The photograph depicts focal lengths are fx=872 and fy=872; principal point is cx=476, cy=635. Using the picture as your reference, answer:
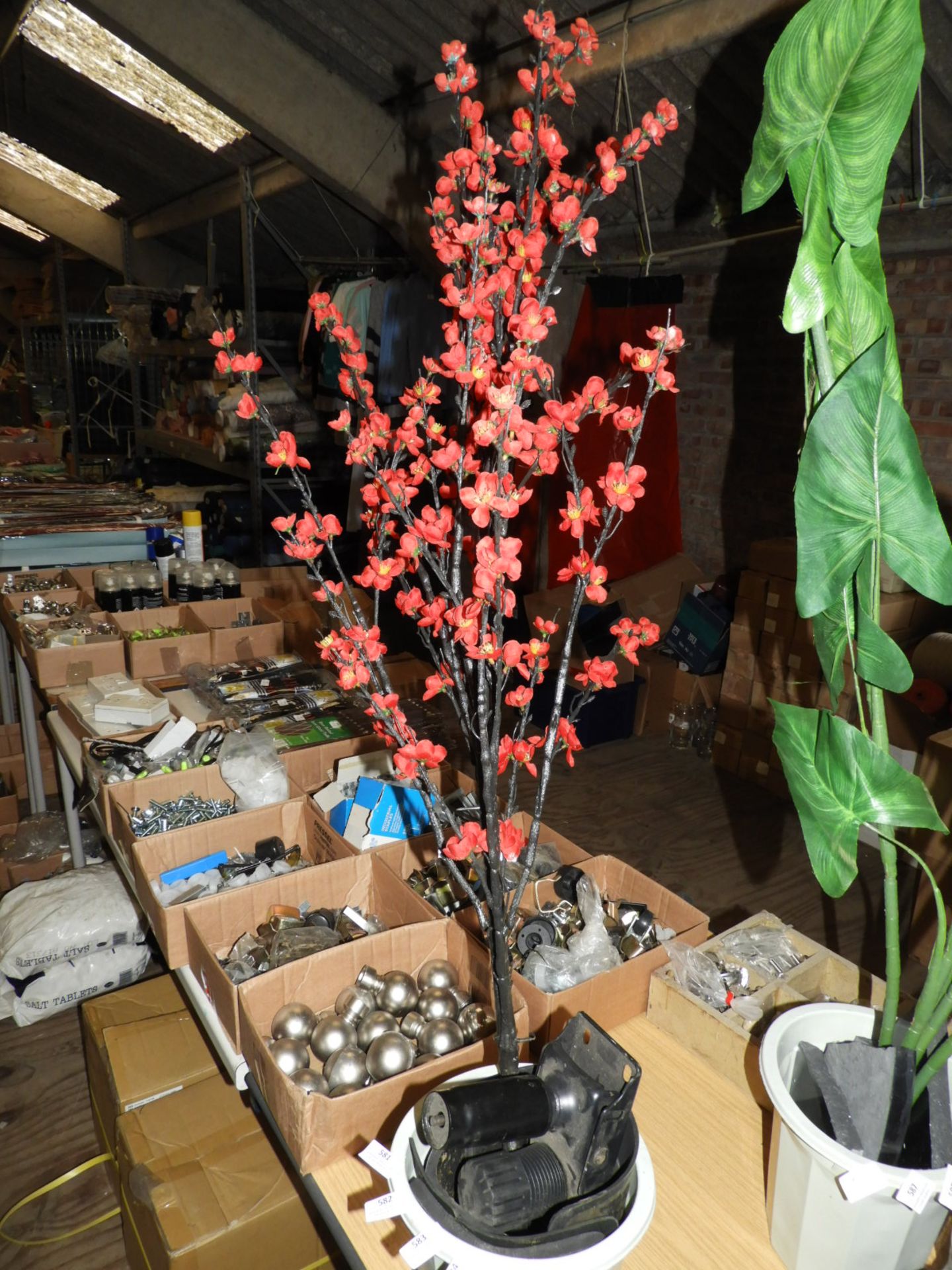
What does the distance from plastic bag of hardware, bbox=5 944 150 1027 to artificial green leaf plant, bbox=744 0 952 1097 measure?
1.92m

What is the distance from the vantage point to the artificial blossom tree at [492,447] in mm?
806

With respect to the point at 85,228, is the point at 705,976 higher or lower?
lower

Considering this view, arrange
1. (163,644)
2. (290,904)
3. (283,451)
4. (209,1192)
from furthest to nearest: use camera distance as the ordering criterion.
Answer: (163,644)
(290,904)
(209,1192)
(283,451)

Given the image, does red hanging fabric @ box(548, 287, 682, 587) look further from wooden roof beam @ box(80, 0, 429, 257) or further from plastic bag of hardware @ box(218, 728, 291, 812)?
plastic bag of hardware @ box(218, 728, 291, 812)

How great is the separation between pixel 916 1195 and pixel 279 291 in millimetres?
4621

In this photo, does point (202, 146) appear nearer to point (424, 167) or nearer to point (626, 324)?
point (424, 167)

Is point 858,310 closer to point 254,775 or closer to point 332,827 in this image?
point 332,827

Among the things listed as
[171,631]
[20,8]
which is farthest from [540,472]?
[20,8]

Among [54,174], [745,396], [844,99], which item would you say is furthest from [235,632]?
[54,174]

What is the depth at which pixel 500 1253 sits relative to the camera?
0.73m

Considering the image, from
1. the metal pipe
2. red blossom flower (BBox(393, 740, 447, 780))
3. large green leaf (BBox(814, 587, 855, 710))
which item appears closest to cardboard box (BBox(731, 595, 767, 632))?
the metal pipe

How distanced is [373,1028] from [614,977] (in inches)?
13.3

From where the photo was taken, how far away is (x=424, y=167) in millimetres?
3918

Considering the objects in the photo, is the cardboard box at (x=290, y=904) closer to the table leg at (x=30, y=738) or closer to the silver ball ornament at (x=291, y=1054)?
the silver ball ornament at (x=291, y=1054)
